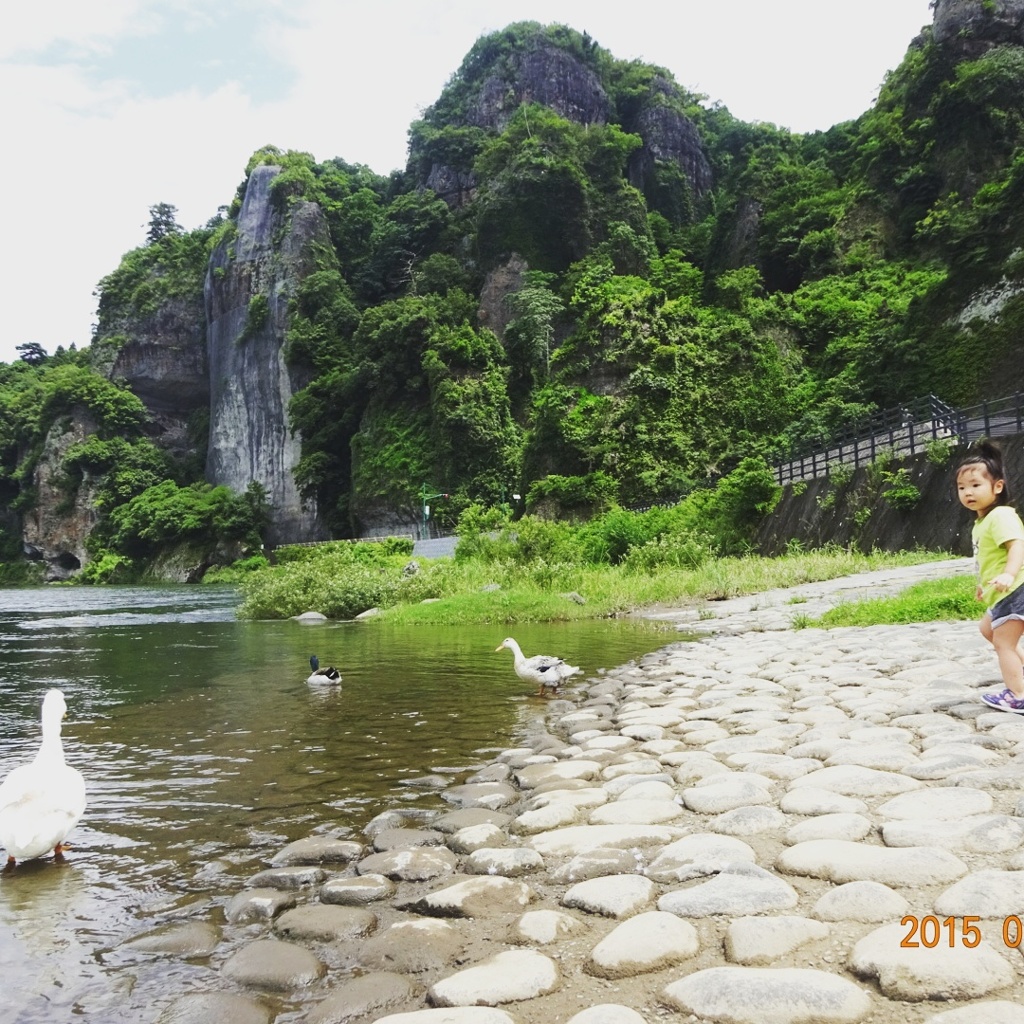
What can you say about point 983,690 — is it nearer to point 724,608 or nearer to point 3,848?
point 3,848

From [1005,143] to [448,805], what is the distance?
44739 mm

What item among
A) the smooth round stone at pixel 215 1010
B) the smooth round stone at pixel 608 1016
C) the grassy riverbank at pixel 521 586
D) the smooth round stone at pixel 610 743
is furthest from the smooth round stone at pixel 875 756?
the grassy riverbank at pixel 521 586

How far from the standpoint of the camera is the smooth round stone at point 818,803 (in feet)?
10.1

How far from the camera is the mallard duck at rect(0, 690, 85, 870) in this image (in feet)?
11.8

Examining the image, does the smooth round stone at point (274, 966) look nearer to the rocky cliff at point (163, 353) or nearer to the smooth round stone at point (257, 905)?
the smooth round stone at point (257, 905)

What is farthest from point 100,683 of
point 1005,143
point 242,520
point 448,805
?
point 242,520

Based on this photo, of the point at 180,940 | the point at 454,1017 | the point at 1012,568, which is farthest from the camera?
the point at 1012,568

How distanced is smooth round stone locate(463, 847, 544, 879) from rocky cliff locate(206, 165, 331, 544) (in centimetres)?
6005

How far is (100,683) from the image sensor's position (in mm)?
9906

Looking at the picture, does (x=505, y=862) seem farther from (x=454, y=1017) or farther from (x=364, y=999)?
(x=454, y=1017)

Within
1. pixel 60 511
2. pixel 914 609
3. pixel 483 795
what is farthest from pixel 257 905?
pixel 60 511

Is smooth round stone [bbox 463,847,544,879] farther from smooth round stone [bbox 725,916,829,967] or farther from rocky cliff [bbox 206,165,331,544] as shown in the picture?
rocky cliff [bbox 206,165,331,544]

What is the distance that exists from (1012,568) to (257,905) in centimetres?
401

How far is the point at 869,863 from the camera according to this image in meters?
2.50
